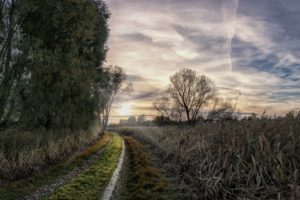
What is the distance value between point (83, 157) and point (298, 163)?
13873mm

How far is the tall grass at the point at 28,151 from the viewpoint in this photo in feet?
36.4

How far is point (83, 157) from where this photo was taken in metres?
17.3

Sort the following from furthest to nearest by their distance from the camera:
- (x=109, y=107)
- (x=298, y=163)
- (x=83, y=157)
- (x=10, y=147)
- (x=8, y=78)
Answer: (x=109, y=107), (x=83, y=157), (x=8, y=78), (x=10, y=147), (x=298, y=163)

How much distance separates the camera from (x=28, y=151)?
12648 mm

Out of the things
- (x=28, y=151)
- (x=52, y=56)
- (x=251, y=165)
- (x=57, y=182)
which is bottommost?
(x=57, y=182)

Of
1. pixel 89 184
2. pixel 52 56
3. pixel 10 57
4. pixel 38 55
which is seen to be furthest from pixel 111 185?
pixel 10 57

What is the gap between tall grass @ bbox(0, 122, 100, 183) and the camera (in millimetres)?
11094

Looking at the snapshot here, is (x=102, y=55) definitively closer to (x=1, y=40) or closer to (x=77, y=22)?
(x=77, y=22)

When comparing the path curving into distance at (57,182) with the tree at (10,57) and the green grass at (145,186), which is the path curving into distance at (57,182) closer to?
the green grass at (145,186)

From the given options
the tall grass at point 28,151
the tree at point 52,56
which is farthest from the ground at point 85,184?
the tree at point 52,56

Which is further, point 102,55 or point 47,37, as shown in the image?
point 102,55

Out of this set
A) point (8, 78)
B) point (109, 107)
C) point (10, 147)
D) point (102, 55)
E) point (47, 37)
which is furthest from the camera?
point (109, 107)

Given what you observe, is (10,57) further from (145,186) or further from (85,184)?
(145,186)

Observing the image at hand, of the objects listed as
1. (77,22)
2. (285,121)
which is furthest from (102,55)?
(285,121)
